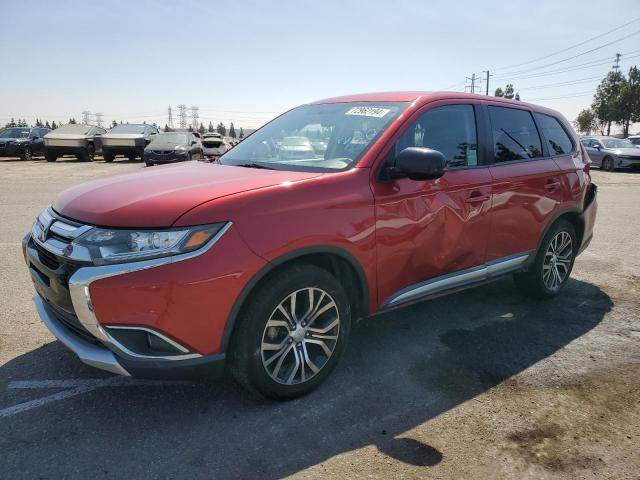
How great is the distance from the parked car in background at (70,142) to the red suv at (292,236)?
2184 centimetres

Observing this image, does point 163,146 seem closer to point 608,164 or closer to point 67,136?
point 67,136

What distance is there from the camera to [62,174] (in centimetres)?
1753

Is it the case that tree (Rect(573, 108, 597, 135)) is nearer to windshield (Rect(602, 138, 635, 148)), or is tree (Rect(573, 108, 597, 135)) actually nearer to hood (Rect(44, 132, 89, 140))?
windshield (Rect(602, 138, 635, 148))

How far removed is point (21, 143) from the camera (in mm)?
24078

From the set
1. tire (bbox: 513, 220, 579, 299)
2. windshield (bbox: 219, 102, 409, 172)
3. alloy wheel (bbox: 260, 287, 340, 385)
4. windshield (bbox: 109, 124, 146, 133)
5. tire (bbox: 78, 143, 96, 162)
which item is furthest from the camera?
tire (bbox: 78, 143, 96, 162)

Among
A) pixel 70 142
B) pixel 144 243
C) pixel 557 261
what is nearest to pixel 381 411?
pixel 144 243

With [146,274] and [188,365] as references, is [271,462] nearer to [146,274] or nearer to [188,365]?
[188,365]

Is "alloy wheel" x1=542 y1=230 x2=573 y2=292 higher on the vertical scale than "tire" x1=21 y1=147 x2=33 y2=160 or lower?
lower

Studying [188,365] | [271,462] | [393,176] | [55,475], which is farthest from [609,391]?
[55,475]

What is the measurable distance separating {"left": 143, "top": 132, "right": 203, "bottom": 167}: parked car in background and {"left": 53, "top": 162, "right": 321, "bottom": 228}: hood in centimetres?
1498

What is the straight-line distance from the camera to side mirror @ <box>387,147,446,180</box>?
9.77 ft

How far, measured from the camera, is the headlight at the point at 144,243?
2.39m

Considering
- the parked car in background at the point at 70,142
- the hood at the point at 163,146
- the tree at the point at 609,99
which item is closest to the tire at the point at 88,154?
the parked car in background at the point at 70,142

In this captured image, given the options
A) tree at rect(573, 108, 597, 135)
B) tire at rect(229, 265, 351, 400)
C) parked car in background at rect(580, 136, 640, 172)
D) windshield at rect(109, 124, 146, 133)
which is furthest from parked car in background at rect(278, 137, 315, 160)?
tree at rect(573, 108, 597, 135)
